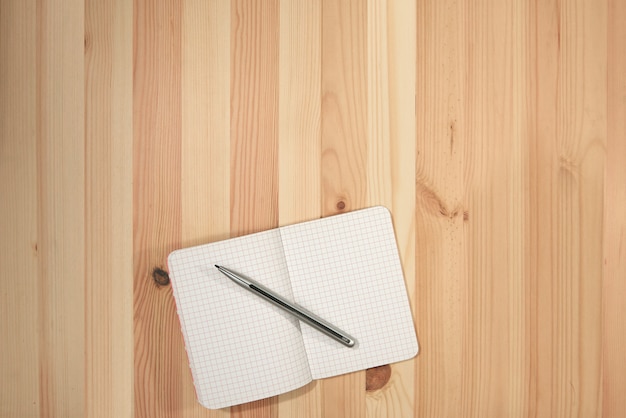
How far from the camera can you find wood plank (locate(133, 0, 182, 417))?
0.61 m

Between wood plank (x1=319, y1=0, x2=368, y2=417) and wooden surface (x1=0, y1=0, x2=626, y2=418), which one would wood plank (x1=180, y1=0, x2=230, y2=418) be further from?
wood plank (x1=319, y1=0, x2=368, y2=417)

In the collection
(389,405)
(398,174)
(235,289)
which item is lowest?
(389,405)

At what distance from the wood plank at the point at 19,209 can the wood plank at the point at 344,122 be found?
342 mm

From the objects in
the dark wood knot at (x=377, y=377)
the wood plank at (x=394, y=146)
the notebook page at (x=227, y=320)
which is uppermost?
the wood plank at (x=394, y=146)

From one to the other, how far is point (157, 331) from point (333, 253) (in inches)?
8.8

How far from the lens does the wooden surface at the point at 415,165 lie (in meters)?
0.61

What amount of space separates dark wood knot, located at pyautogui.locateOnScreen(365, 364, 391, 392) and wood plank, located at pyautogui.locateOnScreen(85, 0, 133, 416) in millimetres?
275

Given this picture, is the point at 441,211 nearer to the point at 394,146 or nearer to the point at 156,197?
the point at 394,146

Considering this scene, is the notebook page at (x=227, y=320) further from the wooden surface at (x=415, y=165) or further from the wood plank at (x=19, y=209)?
the wood plank at (x=19, y=209)

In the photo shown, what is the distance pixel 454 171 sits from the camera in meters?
0.61

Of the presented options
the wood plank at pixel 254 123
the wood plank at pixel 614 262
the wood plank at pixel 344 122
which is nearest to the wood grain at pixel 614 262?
the wood plank at pixel 614 262

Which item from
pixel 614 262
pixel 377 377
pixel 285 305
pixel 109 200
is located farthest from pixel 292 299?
pixel 614 262

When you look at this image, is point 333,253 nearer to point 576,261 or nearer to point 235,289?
point 235,289

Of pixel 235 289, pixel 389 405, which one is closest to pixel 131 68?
pixel 235 289
